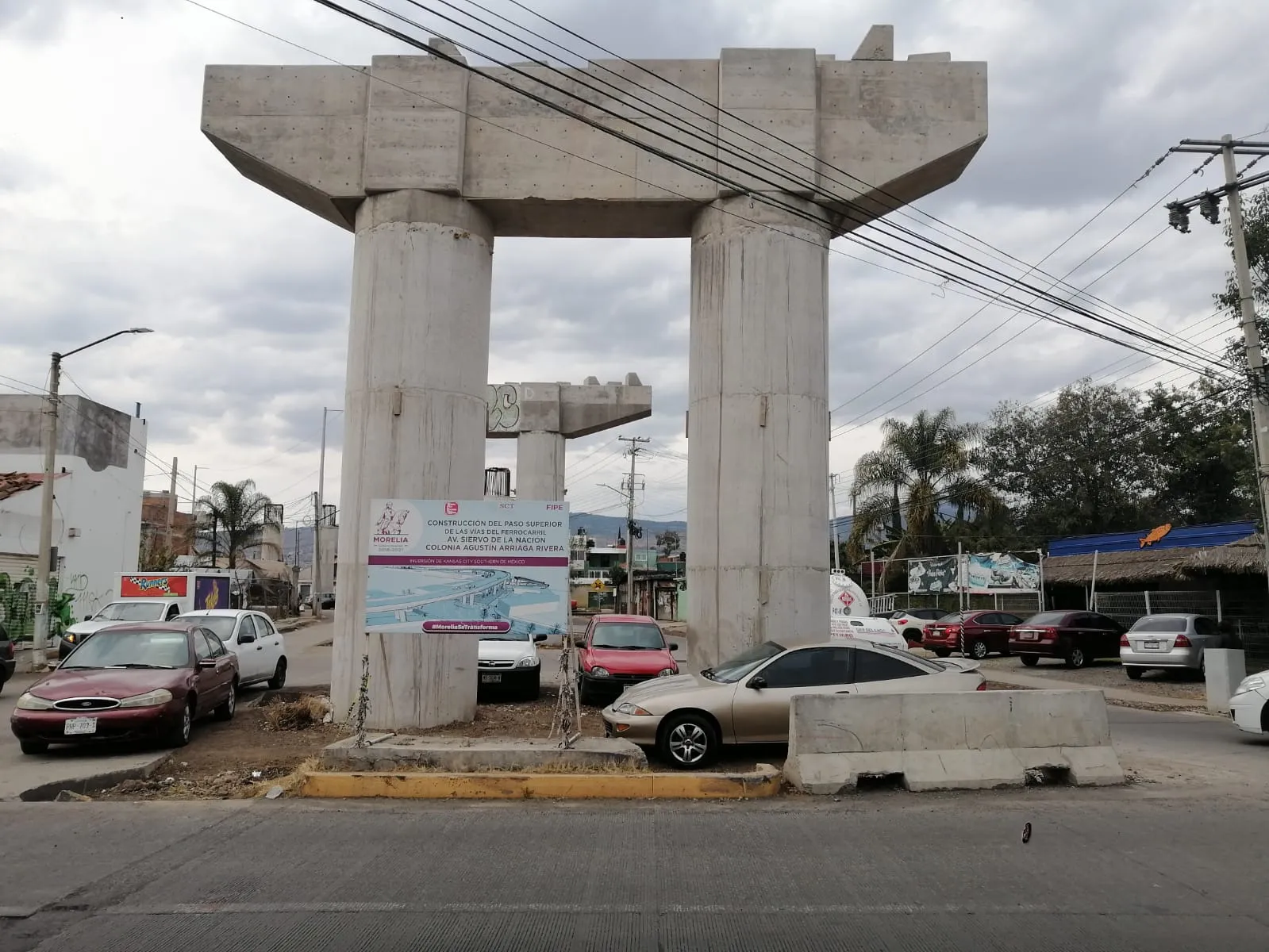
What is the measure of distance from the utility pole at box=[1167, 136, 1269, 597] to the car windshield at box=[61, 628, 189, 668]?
17.3 meters

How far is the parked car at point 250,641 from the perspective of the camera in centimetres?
1634

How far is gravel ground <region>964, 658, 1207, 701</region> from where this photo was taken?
816 inches

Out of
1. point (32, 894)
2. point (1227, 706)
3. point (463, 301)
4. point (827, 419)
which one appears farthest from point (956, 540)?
point (32, 894)

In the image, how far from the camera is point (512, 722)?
13812 mm

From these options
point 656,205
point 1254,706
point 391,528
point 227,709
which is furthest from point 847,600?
point 391,528

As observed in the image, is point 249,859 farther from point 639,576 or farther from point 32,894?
point 639,576

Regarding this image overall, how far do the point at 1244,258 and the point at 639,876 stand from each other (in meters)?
17.2

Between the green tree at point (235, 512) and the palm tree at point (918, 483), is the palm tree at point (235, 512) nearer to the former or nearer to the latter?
the green tree at point (235, 512)

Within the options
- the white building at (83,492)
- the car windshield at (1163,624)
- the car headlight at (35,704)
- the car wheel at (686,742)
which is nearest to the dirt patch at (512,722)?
the car wheel at (686,742)

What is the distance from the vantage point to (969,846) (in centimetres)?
709

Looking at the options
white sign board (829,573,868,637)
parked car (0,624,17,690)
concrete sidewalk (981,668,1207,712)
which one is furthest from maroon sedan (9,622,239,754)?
white sign board (829,573,868,637)

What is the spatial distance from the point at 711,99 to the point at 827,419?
5.14 m

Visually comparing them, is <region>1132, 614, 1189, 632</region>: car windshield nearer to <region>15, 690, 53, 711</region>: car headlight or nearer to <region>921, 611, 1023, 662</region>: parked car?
<region>921, 611, 1023, 662</region>: parked car

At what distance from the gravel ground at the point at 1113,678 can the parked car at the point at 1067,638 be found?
36 centimetres
